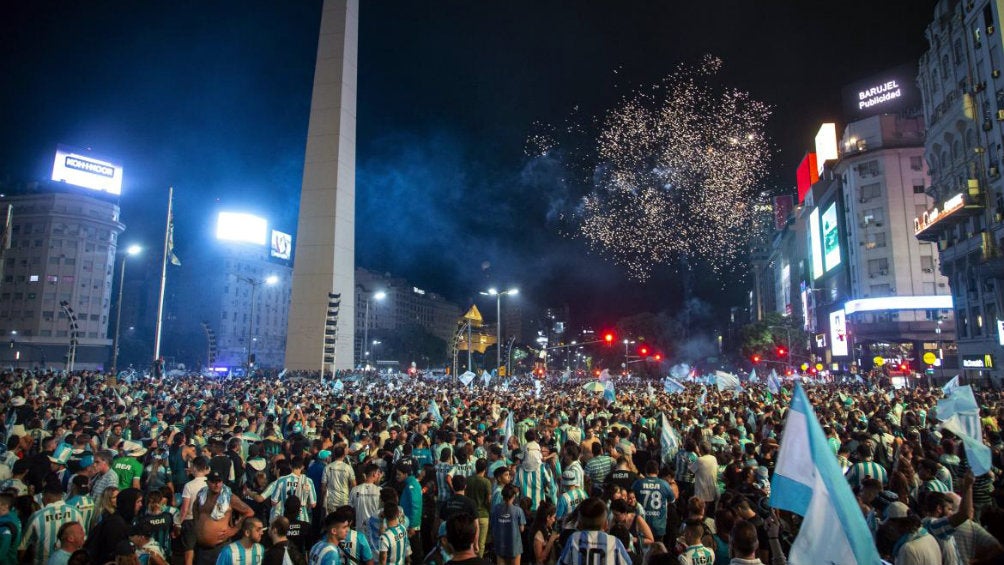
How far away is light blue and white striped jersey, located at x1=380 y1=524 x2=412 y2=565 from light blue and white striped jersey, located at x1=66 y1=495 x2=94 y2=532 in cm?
364

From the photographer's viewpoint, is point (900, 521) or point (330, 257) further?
point (330, 257)

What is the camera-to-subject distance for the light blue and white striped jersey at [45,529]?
670 centimetres

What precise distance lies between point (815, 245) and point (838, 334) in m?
22.8

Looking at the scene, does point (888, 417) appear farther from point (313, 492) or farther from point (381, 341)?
point (381, 341)

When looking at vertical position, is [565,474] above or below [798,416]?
below

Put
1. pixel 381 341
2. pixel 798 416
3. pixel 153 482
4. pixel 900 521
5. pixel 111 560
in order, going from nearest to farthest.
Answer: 1. pixel 798 416
2. pixel 900 521
3. pixel 111 560
4. pixel 153 482
5. pixel 381 341

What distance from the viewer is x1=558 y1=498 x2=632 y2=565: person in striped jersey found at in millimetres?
5539

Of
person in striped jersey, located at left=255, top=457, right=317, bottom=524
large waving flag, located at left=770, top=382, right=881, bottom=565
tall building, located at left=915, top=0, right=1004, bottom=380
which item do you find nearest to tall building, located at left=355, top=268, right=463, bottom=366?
tall building, located at left=915, top=0, right=1004, bottom=380

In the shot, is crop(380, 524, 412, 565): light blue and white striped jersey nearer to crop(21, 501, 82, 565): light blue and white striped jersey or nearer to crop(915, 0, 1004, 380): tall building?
crop(21, 501, 82, 565): light blue and white striped jersey

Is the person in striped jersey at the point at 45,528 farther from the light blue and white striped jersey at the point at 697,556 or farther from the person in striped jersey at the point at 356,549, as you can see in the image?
the light blue and white striped jersey at the point at 697,556

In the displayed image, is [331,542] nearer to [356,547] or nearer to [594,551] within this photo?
[356,547]

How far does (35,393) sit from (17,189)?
297 ft

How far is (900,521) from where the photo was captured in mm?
5648

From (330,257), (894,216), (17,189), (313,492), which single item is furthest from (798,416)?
(17,189)
